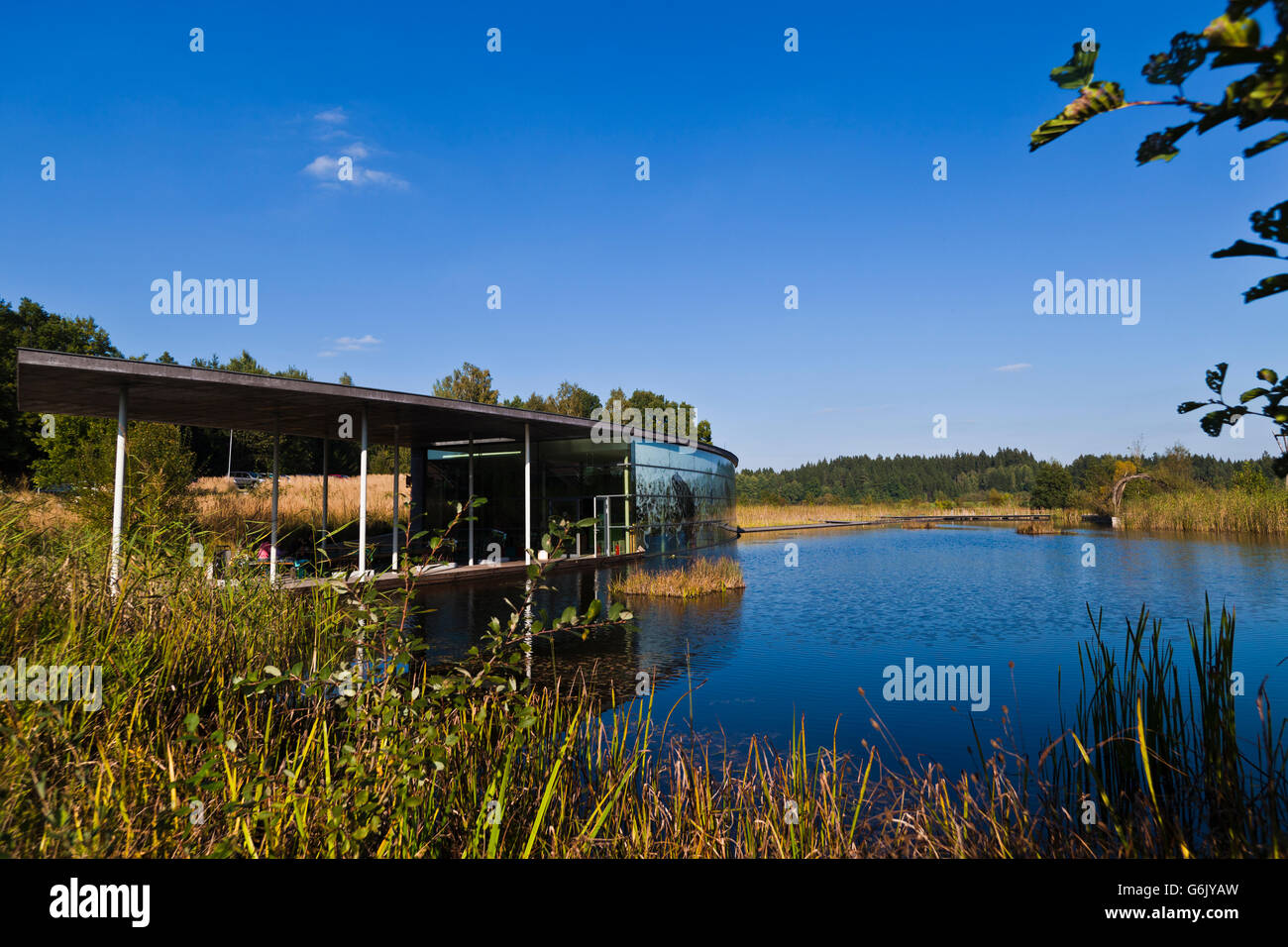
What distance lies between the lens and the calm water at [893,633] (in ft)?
21.2

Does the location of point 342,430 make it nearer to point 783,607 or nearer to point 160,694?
point 783,607

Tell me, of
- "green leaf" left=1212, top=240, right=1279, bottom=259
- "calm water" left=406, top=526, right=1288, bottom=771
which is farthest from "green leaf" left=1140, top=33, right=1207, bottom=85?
"calm water" left=406, top=526, right=1288, bottom=771

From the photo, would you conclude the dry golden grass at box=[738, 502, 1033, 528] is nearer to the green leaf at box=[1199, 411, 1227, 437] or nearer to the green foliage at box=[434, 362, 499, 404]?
the green foliage at box=[434, 362, 499, 404]

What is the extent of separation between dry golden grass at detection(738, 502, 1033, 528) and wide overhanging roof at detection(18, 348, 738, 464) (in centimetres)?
2506

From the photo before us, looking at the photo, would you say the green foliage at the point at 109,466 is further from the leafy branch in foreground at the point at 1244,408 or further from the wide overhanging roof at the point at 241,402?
the leafy branch in foreground at the point at 1244,408

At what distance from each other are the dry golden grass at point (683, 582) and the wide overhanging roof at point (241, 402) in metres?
4.53

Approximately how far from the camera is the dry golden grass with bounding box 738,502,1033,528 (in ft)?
142

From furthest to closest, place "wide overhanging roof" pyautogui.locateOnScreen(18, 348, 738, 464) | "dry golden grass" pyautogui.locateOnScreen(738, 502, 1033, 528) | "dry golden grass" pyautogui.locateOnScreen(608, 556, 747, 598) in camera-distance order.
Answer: "dry golden grass" pyautogui.locateOnScreen(738, 502, 1033, 528)
"dry golden grass" pyautogui.locateOnScreen(608, 556, 747, 598)
"wide overhanging roof" pyautogui.locateOnScreen(18, 348, 738, 464)

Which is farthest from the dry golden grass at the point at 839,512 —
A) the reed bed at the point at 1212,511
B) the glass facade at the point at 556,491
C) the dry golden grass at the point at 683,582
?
the dry golden grass at the point at 683,582

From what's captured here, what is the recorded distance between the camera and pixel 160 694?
168 inches

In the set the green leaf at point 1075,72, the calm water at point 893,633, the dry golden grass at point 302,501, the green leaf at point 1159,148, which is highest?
the green leaf at point 1075,72

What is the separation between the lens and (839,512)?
1863 inches

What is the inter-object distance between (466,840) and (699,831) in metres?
1.00
